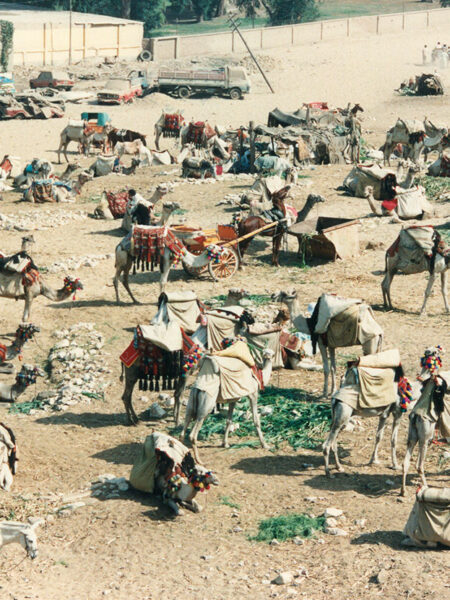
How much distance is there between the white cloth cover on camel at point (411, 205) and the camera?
80.1ft

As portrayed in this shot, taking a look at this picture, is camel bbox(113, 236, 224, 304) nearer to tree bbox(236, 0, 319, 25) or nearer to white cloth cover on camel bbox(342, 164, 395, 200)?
white cloth cover on camel bbox(342, 164, 395, 200)

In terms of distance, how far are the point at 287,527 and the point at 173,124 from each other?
25.6 metres

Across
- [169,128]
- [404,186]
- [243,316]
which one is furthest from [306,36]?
[243,316]

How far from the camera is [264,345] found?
14.5 metres

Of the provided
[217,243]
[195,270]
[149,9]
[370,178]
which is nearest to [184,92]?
[370,178]

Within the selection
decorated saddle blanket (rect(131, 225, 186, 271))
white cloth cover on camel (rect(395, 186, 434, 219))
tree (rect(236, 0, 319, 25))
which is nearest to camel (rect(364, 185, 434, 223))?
white cloth cover on camel (rect(395, 186, 434, 219))

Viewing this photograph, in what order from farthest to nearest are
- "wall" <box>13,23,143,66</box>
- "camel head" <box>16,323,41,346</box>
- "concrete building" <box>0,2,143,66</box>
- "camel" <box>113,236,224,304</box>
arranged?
"concrete building" <box>0,2,143,66</box>
"wall" <box>13,23,143,66</box>
"camel" <box>113,236,224,304</box>
"camel head" <box>16,323,41,346</box>

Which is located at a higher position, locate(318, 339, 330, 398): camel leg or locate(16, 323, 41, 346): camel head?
locate(16, 323, 41, 346): camel head

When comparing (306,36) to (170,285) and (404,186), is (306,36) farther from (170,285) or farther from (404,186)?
(170,285)

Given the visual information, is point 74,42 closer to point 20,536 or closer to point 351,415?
point 351,415

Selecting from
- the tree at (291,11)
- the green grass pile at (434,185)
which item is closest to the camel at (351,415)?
the green grass pile at (434,185)

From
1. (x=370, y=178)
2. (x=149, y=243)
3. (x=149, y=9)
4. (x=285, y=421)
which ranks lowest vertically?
(x=285, y=421)

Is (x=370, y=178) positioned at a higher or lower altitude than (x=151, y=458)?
higher

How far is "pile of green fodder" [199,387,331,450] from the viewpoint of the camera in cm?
1348
